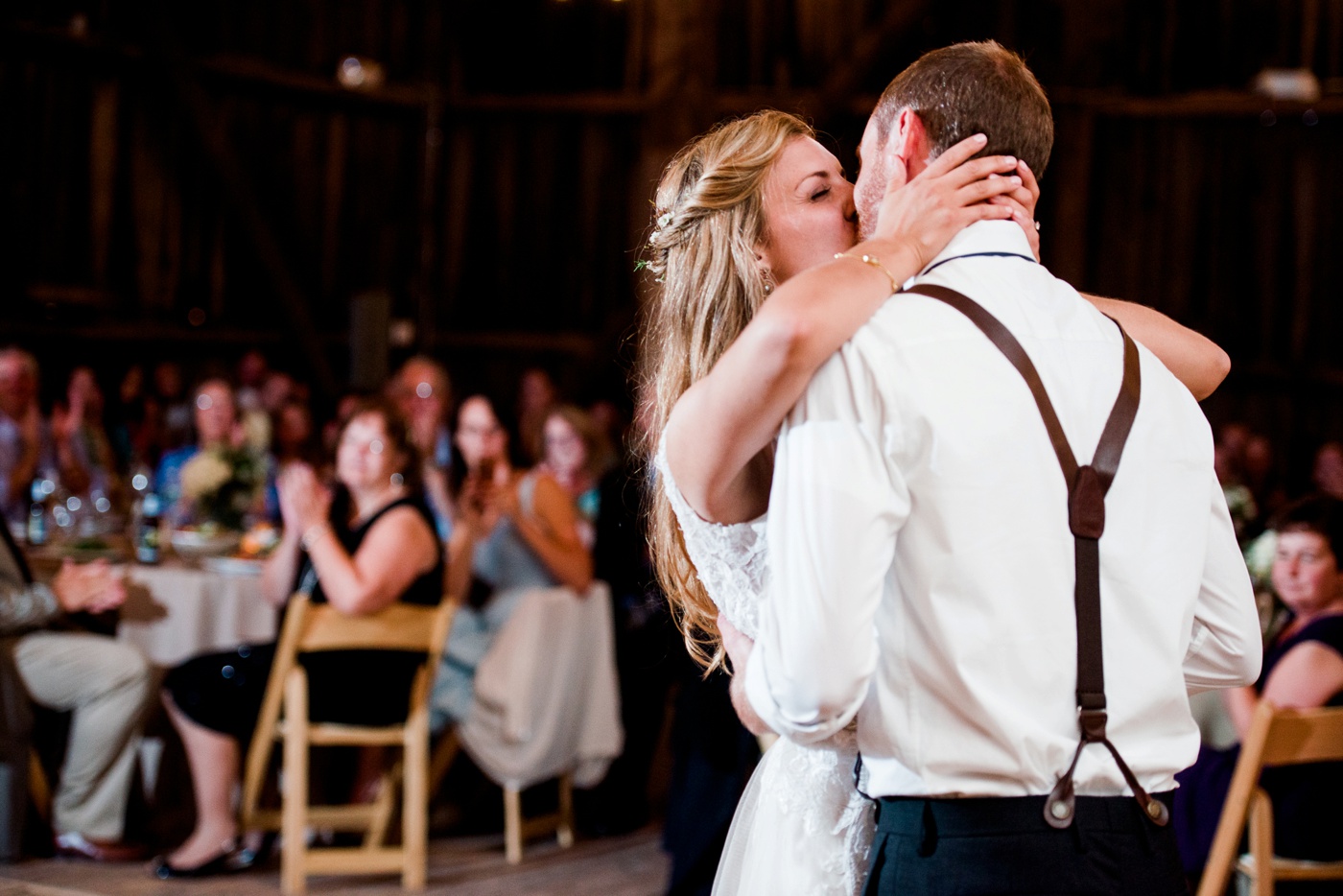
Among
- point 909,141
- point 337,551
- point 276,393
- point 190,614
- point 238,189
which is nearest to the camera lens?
point 909,141

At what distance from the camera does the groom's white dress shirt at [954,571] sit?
1.15 meters

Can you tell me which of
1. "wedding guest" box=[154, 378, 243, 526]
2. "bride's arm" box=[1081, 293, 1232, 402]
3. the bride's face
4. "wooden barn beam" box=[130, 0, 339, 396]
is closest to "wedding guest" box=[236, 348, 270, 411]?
"wooden barn beam" box=[130, 0, 339, 396]

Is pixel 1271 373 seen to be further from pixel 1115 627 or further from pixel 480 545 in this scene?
pixel 1115 627

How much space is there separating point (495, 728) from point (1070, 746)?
3.42 m

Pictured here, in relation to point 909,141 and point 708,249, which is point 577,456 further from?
point 909,141

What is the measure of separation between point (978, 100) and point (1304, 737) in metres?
2.11

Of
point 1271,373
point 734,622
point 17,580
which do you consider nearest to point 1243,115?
point 1271,373

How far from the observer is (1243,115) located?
9.34 m

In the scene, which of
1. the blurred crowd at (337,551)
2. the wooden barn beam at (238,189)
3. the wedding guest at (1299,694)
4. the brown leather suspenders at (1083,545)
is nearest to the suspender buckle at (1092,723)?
the brown leather suspenders at (1083,545)

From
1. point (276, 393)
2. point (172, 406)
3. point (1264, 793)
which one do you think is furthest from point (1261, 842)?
point (172, 406)

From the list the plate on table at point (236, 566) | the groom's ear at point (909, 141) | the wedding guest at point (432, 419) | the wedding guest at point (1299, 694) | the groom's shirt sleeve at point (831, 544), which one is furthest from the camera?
the wedding guest at point (432, 419)

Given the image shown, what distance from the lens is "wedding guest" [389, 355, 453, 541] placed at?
527cm

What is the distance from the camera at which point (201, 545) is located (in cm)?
463

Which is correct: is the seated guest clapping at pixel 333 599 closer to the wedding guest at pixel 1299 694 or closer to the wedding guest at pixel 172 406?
the wedding guest at pixel 1299 694
